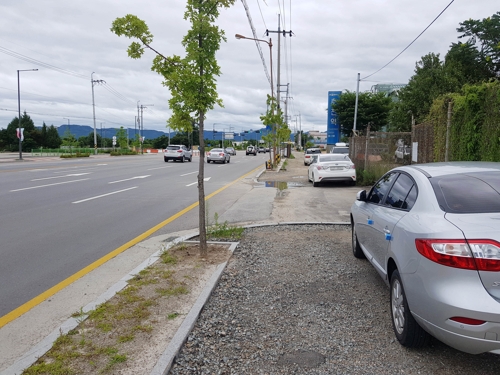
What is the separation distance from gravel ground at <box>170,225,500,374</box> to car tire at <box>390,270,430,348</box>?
0.10 metres

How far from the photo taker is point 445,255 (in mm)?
2934

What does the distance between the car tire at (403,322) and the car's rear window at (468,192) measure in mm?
766

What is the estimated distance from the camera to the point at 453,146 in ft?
31.2

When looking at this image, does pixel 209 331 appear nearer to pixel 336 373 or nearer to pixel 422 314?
pixel 336 373

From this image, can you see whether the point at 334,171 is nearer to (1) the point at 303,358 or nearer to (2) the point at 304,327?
(2) the point at 304,327

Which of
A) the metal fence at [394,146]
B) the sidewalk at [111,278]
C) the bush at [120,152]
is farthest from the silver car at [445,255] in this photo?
the bush at [120,152]

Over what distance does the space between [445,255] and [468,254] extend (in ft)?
0.48

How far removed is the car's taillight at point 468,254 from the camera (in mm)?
2809

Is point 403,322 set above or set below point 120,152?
below

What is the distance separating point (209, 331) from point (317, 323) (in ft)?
3.50

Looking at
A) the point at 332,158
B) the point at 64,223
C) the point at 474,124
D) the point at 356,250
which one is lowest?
the point at 64,223

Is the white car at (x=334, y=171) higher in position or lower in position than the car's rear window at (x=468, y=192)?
lower

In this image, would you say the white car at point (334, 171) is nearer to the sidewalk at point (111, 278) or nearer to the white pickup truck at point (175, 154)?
the sidewalk at point (111, 278)

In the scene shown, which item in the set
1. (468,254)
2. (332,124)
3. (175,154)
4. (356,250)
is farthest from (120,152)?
(468,254)
